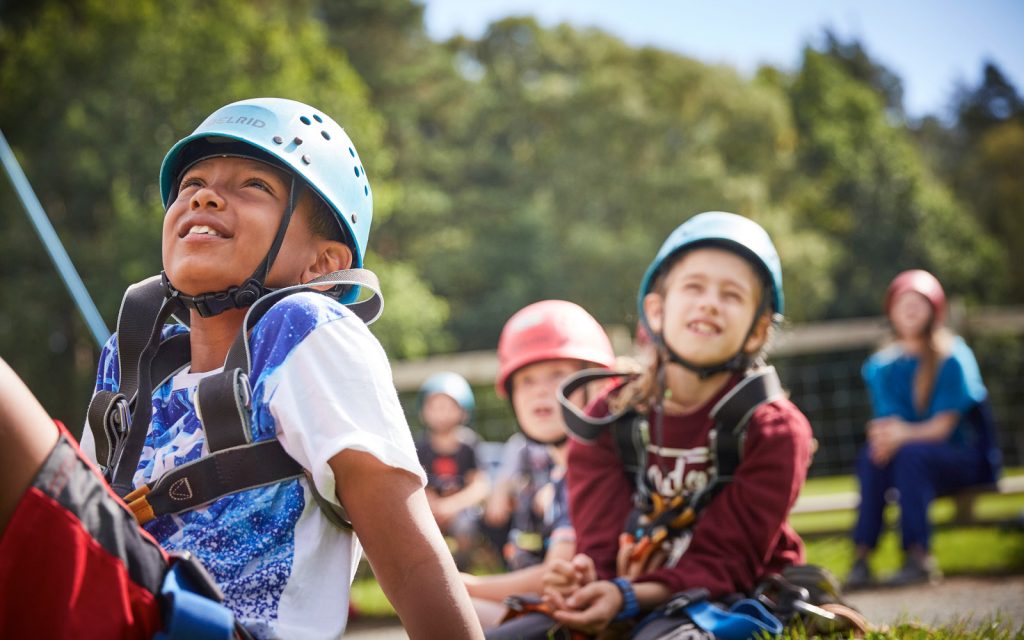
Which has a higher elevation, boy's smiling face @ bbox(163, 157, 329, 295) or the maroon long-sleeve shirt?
boy's smiling face @ bbox(163, 157, 329, 295)

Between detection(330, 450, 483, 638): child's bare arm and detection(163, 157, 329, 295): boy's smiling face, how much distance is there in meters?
0.65

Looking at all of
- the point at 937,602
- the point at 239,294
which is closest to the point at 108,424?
the point at 239,294

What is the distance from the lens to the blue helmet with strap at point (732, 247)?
12.0ft

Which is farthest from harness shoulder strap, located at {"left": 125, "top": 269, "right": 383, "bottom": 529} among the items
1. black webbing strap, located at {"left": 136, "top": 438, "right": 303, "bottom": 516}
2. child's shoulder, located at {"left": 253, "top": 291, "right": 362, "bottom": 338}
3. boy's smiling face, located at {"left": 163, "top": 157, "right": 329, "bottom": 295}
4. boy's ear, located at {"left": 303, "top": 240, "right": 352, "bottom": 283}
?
boy's ear, located at {"left": 303, "top": 240, "right": 352, "bottom": 283}

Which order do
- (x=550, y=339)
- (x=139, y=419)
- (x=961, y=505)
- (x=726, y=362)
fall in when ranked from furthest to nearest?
(x=961, y=505), (x=550, y=339), (x=726, y=362), (x=139, y=419)

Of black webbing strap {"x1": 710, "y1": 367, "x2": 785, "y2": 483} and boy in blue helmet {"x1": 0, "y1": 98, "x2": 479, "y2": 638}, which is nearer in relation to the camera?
boy in blue helmet {"x1": 0, "y1": 98, "x2": 479, "y2": 638}

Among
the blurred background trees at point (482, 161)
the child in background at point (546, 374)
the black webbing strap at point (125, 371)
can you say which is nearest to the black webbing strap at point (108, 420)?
the black webbing strap at point (125, 371)

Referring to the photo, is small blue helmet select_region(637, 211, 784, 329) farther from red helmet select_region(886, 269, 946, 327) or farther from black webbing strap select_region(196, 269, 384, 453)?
red helmet select_region(886, 269, 946, 327)

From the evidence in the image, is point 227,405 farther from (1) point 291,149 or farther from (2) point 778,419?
(2) point 778,419

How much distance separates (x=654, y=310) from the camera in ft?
13.0

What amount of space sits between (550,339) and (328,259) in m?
2.50

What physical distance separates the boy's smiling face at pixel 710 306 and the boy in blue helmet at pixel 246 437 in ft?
5.32

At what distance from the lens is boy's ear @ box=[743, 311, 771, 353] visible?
3.73 metres

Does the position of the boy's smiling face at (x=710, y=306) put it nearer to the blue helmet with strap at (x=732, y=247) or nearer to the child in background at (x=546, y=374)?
the blue helmet with strap at (x=732, y=247)
